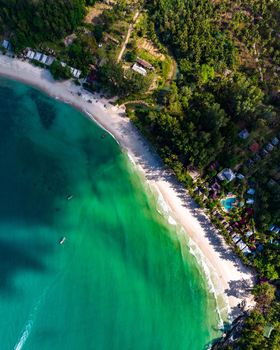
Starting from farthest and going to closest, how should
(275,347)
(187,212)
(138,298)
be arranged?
(187,212)
(138,298)
(275,347)

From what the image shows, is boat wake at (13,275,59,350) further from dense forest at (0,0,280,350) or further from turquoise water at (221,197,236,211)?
turquoise water at (221,197,236,211)

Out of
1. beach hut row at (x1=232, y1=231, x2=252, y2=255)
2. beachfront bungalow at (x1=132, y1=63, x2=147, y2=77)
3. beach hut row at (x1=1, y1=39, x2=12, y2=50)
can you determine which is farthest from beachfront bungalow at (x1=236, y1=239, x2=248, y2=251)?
beach hut row at (x1=1, y1=39, x2=12, y2=50)

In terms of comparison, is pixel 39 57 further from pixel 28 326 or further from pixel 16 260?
pixel 28 326

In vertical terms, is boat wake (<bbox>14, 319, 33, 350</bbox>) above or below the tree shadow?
below

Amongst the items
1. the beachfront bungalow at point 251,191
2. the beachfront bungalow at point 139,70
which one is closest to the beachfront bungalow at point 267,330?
the beachfront bungalow at point 251,191

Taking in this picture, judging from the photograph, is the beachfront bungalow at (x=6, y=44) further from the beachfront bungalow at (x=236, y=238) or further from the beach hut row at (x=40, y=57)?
the beachfront bungalow at (x=236, y=238)

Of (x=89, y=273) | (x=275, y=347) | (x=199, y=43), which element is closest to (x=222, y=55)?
(x=199, y=43)

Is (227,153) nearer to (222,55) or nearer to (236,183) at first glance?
(236,183)
